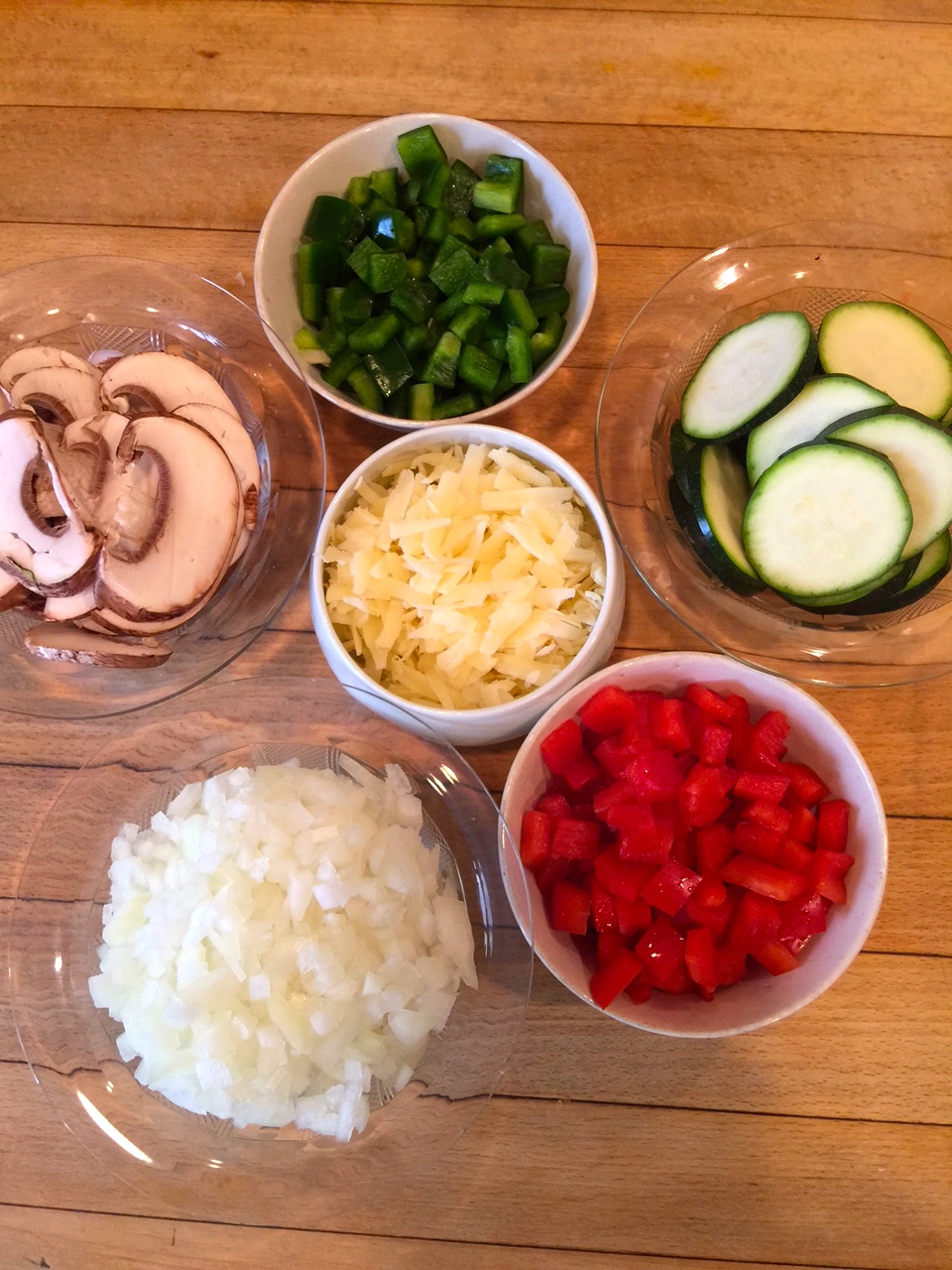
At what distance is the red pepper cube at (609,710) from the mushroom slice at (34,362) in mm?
826

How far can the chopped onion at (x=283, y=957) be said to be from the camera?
113 centimetres

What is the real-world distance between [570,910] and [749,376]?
753mm

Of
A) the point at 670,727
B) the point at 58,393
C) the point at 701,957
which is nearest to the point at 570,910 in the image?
the point at 701,957

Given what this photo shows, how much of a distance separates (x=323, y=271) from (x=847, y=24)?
3.53 ft

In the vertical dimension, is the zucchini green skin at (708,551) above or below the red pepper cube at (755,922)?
above

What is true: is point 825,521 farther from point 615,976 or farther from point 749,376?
point 615,976

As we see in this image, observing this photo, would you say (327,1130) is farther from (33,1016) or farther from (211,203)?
(211,203)

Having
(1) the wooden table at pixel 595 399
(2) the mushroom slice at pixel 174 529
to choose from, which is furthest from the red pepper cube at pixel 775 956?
(2) the mushroom slice at pixel 174 529

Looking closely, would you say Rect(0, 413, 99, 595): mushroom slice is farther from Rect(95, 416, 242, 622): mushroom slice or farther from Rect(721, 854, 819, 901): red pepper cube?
Rect(721, 854, 819, 901): red pepper cube

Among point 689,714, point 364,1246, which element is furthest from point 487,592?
point 364,1246

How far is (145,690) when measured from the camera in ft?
4.27

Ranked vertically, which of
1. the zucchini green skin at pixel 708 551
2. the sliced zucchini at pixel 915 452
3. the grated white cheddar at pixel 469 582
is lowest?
the grated white cheddar at pixel 469 582

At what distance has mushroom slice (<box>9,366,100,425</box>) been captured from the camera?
127cm

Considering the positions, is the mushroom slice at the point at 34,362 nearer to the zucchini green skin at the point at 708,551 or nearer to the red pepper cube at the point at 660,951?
the zucchini green skin at the point at 708,551
